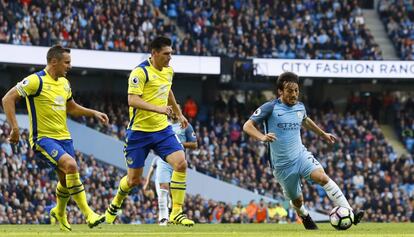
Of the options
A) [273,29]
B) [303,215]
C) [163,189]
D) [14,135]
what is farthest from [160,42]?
[273,29]

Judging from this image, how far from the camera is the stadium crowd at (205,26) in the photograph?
36.1 m

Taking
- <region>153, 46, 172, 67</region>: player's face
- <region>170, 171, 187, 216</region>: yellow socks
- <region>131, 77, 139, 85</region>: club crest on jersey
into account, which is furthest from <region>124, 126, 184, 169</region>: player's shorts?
<region>153, 46, 172, 67</region>: player's face

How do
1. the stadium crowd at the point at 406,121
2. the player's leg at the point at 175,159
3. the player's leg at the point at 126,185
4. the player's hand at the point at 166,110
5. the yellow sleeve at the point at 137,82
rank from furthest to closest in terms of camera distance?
the stadium crowd at the point at 406,121 < the player's leg at the point at 126,185 < the player's leg at the point at 175,159 < the yellow sleeve at the point at 137,82 < the player's hand at the point at 166,110

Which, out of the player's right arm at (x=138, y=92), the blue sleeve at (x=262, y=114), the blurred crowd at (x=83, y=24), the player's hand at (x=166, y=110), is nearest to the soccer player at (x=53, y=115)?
the player's right arm at (x=138, y=92)

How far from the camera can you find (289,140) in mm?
16094

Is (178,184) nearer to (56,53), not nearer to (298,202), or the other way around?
(298,202)

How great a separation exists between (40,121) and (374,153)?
2693 cm

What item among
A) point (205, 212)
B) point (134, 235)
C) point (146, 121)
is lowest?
point (205, 212)

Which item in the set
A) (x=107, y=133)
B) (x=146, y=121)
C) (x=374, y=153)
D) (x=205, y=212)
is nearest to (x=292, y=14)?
(x=374, y=153)

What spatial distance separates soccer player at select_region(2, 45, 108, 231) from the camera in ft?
50.2

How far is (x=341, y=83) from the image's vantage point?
47.2 m

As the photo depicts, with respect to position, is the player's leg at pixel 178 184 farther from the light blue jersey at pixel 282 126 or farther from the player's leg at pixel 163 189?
the player's leg at pixel 163 189

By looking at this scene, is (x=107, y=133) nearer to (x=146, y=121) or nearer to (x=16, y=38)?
(x=16, y=38)

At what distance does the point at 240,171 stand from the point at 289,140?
21954 millimetres
